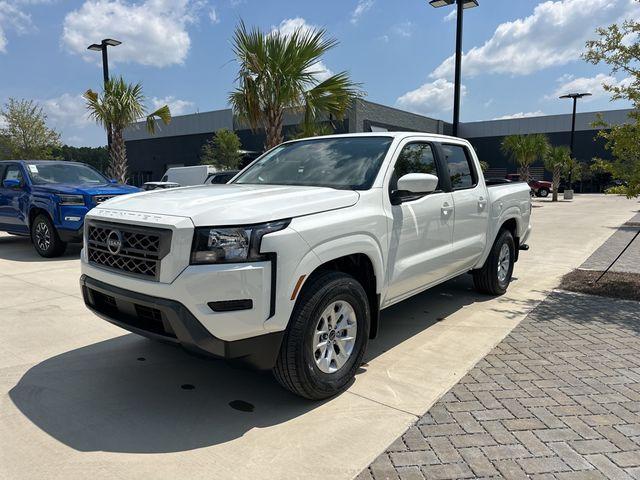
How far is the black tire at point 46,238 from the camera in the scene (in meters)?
8.57

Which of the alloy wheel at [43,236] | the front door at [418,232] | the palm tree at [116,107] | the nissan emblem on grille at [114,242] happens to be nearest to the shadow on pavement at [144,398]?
the front door at [418,232]

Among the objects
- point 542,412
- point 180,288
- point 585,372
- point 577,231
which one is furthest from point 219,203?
point 577,231

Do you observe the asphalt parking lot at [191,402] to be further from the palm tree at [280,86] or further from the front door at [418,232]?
the palm tree at [280,86]

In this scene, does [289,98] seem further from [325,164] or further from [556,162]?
[556,162]

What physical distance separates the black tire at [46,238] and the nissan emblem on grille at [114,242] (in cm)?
628

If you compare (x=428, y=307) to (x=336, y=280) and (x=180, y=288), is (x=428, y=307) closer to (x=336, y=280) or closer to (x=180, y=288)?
(x=336, y=280)

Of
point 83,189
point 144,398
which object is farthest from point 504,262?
point 83,189

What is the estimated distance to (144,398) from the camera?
132 inches

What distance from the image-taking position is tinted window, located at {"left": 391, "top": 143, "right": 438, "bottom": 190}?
399 cm

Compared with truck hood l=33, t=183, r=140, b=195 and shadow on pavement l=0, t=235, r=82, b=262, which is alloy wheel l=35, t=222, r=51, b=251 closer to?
shadow on pavement l=0, t=235, r=82, b=262

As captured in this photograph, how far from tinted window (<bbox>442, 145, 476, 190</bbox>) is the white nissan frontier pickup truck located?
42 cm

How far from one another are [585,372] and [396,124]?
3552 centimetres

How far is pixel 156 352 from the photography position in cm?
418

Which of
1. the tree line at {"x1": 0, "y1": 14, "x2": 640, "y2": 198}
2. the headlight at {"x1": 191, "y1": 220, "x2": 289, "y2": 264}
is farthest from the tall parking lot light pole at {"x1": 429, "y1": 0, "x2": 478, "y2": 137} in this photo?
the headlight at {"x1": 191, "y1": 220, "x2": 289, "y2": 264}
